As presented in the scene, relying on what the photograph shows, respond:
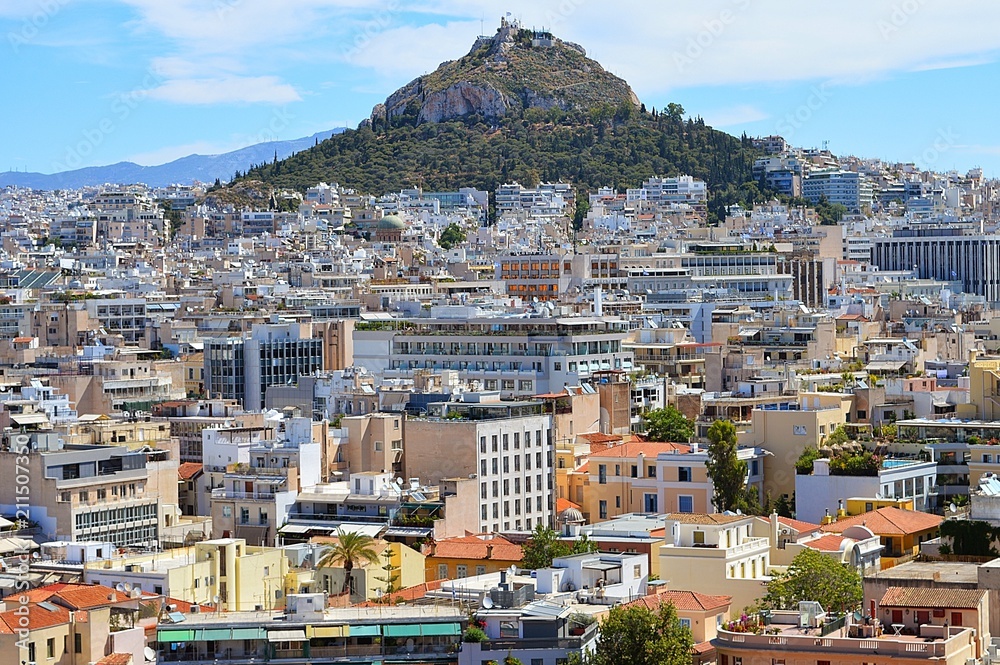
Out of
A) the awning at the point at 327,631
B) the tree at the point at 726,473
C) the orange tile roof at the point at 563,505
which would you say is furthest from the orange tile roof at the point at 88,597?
the orange tile roof at the point at 563,505

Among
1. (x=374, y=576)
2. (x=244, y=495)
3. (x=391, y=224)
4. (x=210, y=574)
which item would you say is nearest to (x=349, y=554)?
(x=374, y=576)

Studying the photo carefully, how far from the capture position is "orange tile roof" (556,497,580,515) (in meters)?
53.3

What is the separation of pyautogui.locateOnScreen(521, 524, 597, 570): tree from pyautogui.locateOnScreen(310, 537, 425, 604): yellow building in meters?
2.08

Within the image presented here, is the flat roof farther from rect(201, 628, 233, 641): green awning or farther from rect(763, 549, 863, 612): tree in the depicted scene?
rect(201, 628, 233, 641): green awning

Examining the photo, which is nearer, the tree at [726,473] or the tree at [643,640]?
the tree at [643,640]

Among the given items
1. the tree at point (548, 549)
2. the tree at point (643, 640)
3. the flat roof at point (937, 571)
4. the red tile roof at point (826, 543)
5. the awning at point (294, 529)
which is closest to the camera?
the tree at point (643, 640)

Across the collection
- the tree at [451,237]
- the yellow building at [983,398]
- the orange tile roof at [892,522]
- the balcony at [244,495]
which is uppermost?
the tree at [451,237]

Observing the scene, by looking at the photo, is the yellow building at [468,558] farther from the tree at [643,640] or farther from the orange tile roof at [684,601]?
the tree at [643,640]

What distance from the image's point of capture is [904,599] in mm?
31422

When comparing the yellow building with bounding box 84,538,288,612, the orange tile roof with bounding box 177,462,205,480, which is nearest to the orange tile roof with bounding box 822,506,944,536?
the yellow building with bounding box 84,538,288,612

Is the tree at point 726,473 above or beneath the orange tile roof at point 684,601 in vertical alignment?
above

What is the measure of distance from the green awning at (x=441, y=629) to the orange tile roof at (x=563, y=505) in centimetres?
1979

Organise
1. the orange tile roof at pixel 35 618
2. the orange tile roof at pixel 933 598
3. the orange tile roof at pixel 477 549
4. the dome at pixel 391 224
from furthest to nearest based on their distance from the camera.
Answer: the dome at pixel 391 224
the orange tile roof at pixel 477 549
the orange tile roof at pixel 35 618
the orange tile roof at pixel 933 598

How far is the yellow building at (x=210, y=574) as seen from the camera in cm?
3884
